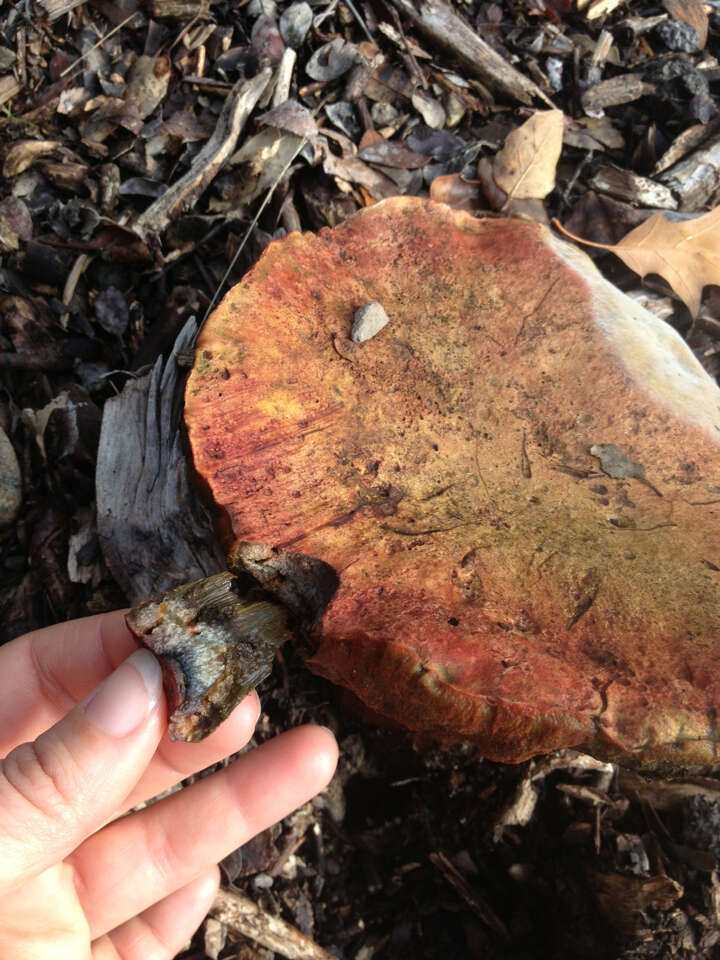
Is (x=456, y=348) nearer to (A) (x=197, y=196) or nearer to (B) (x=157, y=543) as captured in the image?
(B) (x=157, y=543)

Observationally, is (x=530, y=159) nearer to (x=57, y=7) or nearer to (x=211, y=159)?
(x=211, y=159)

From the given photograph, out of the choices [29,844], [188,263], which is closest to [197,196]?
[188,263]

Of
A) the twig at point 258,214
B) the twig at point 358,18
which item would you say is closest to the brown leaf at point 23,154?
the twig at point 258,214

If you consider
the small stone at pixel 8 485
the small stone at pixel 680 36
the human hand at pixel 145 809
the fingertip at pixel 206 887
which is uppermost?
the small stone at pixel 680 36

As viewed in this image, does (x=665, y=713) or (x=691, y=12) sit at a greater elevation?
(x=691, y=12)

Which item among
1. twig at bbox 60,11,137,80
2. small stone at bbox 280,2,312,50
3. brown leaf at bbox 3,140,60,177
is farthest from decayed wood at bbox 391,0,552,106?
brown leaf at bbox 3,140,60,177

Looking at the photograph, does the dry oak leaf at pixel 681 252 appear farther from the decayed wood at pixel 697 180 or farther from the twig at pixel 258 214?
the twig at pixel 258 214

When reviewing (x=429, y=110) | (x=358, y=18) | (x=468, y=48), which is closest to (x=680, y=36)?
(x=468, y=48)
